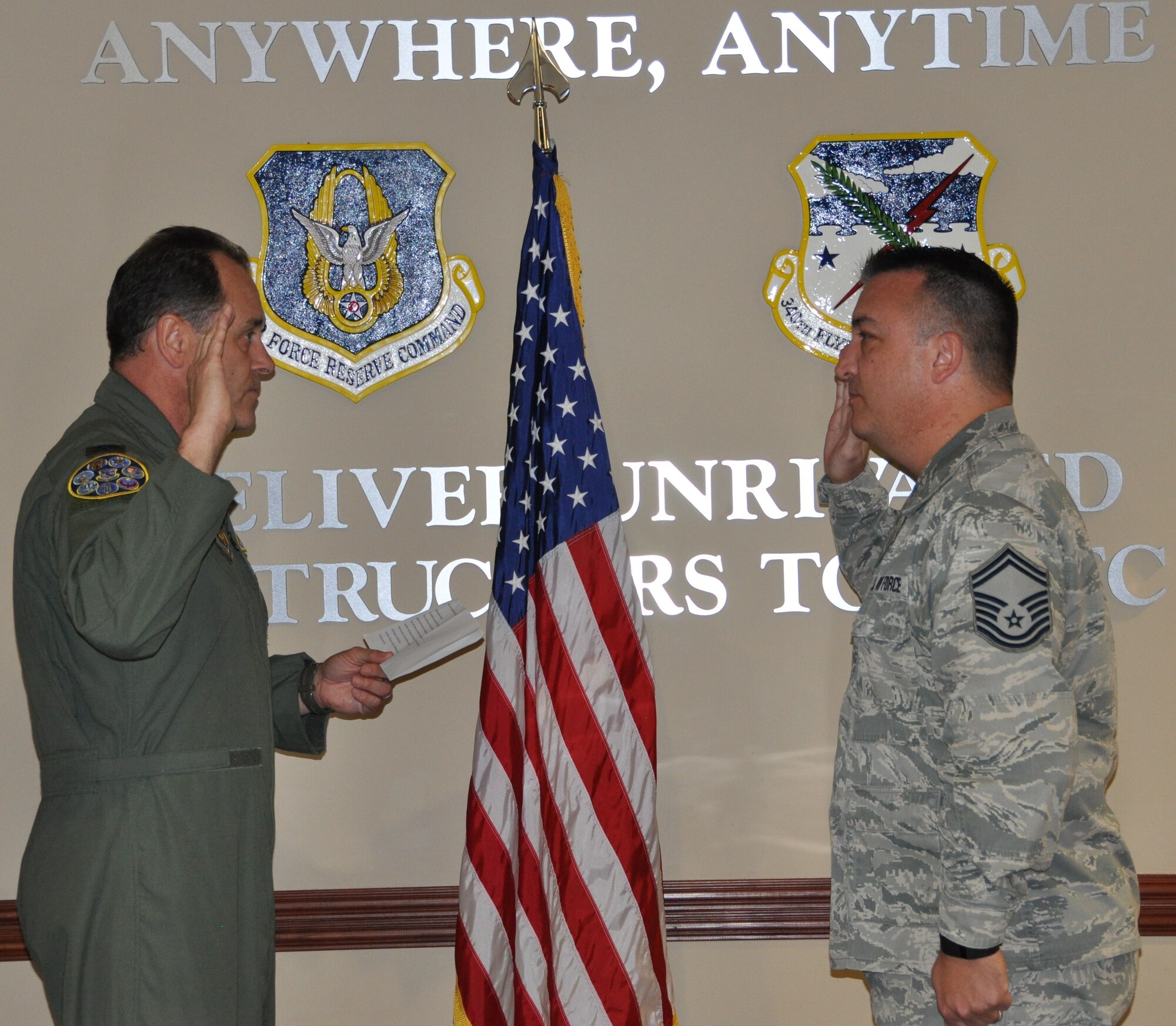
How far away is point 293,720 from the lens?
208 centimetres

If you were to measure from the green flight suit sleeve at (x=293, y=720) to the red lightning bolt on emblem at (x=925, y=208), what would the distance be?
4.13ft

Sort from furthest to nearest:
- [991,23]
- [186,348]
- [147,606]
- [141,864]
Result: [991,23] < [186,348] < [141,864] < [147,606]

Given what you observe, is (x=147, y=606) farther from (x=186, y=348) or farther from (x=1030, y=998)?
(x=1030, y=998)

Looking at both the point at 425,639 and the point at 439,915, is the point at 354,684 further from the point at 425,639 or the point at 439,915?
the point at 439,915

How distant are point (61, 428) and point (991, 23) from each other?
2004mm

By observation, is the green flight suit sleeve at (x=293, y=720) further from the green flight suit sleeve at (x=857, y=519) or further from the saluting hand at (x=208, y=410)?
the green flight suit sleeve at (x=857, y=519)

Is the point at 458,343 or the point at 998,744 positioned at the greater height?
the point at 458,343

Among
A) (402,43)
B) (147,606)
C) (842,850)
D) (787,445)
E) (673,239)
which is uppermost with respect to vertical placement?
(402,43)

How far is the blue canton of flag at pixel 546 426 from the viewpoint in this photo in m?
2.15

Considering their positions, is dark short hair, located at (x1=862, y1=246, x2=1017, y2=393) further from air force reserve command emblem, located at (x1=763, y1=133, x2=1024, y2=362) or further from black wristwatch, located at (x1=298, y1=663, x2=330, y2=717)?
black wristwatch, located at (x1=298, y1=663, x2=330, y2=717)

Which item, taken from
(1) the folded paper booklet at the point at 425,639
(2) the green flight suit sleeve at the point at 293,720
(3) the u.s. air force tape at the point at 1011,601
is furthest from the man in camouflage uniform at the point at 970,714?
(2) the green flight suit sleeve at the point at 293,720

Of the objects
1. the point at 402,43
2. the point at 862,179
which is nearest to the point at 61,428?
the point at 402,43

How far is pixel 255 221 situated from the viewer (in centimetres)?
241

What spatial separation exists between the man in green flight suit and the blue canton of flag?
527 mm
